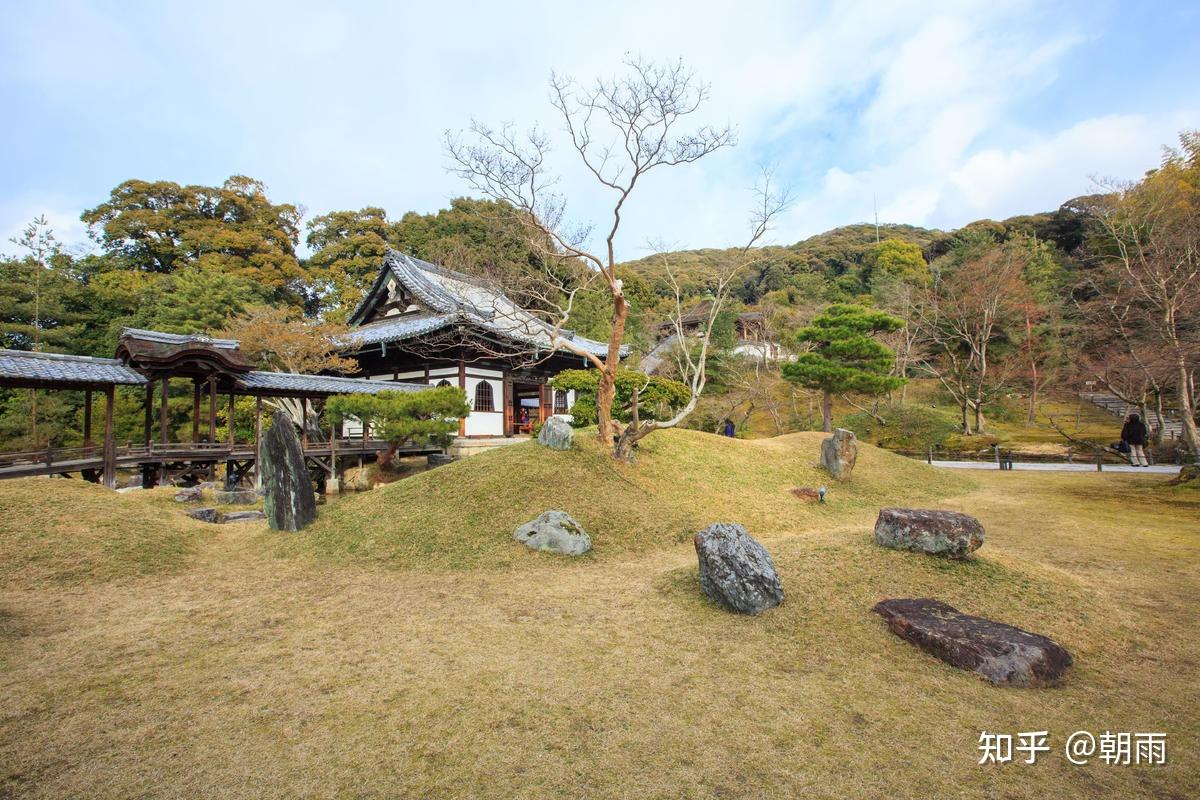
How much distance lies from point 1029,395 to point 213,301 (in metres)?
39.3

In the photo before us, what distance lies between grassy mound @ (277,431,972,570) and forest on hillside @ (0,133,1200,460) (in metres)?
4.26

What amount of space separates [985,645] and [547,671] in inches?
128

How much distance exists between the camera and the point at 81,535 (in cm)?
702

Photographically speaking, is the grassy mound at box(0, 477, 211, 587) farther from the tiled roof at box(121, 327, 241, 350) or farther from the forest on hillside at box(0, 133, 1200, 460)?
the forest on hillside at box(0, 133, 1200, 460)

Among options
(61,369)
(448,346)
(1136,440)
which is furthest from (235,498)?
(1136,440)

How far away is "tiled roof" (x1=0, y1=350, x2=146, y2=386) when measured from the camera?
10344 mm

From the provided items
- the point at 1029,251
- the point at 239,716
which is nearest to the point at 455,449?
the point at 239,716

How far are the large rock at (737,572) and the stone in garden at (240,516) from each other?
8.93m

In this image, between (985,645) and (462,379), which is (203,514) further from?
(985,645)

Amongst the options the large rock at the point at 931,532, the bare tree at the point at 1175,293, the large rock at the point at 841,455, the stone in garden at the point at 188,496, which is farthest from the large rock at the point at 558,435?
the bare tree at the point at 1175,293

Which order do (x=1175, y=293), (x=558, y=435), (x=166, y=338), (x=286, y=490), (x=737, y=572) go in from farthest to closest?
(x=166, y=338), (x=1175, y=293), (x=558, y=435), (x=286, y=490), (x=737, y=572)

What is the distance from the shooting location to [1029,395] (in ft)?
86.6

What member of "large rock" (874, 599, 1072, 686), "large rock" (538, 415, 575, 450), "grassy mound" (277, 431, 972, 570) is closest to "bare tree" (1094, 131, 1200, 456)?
"grassy mound" (277, 431, 972, 570)

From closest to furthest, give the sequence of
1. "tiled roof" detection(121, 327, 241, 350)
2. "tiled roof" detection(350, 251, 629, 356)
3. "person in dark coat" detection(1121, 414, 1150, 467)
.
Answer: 1. "tiled roof" detection(121, 327, 241, 350)
2. "person in dark coat" detection(1121, 414, 1150, 467)
3. "tiled roof" detection(350, 251, 629, 356)
